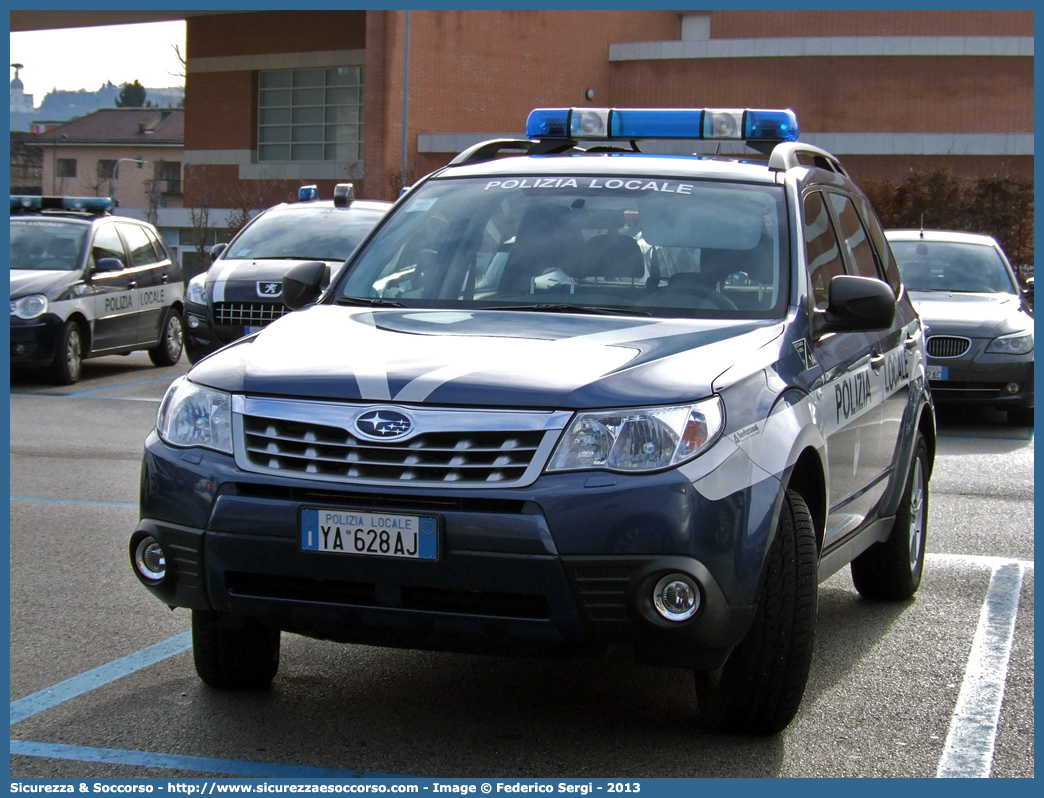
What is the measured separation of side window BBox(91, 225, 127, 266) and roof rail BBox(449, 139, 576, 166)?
9709mm

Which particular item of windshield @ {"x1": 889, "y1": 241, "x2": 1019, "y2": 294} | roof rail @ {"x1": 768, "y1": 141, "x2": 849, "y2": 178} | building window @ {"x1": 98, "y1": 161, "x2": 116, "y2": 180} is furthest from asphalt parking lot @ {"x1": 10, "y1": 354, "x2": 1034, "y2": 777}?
building window @ {"x1": 98, "y1": 161, "x2": 116, "y2": 180}

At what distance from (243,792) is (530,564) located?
3.10ft

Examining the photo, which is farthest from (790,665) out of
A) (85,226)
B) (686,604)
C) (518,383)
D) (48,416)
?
(85,226)

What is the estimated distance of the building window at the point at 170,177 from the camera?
77.4 meters

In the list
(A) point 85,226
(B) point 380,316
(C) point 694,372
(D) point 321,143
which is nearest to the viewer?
(C) point 694,372

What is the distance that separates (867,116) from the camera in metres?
46.2

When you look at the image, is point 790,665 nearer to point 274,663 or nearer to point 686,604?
point 686,604

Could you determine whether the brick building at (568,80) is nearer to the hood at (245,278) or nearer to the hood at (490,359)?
the hood at (245,278)

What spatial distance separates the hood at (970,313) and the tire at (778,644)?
28.4 feet

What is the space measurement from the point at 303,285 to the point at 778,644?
2.27 m

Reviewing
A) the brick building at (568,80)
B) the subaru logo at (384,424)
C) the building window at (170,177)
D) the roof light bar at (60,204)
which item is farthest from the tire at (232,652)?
the building window at (170,177)

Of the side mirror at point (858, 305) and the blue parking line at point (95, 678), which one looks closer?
the blue parking line at point (95, 678)

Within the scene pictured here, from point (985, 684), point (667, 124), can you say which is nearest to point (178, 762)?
point (985, 684)

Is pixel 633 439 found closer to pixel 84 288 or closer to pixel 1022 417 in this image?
pixel 1022 417
